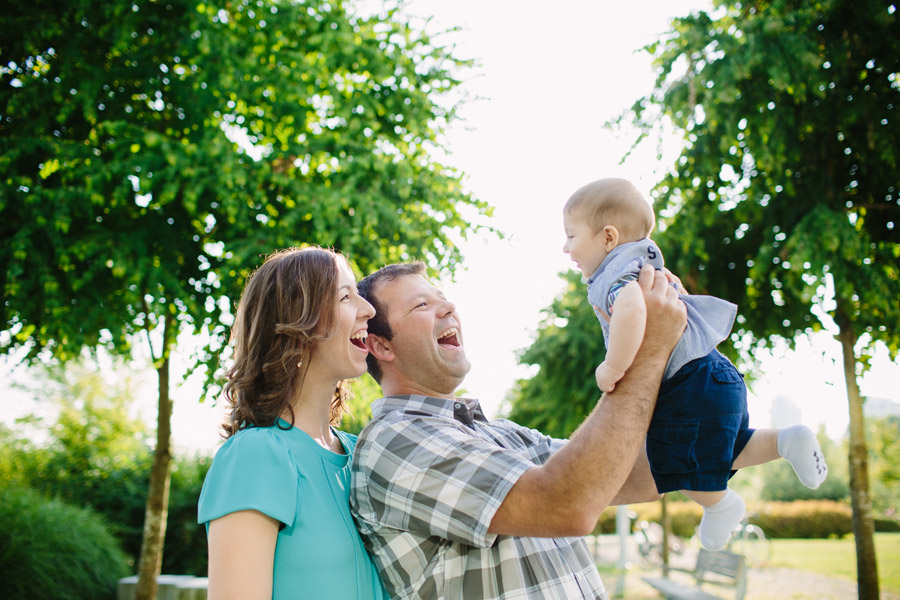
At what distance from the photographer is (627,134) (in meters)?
7.66

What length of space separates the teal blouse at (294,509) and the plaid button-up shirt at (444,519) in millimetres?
91

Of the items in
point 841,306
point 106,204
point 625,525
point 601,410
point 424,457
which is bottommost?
point 625,525

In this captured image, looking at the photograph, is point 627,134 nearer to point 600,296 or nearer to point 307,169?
point 307,169

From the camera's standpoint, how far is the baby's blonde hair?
2.22 m

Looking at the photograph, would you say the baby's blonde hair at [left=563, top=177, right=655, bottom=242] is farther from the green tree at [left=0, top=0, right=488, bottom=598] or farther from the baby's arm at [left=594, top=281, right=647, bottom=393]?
the green tree at [left=0, top=0, right=488, bottom=598]

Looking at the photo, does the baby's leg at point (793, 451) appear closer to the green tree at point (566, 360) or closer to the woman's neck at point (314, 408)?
the woman's neck at point (314, 408)

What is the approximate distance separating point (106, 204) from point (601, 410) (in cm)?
546

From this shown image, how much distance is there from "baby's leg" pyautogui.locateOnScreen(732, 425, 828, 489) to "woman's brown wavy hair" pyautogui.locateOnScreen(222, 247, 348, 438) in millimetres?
1451

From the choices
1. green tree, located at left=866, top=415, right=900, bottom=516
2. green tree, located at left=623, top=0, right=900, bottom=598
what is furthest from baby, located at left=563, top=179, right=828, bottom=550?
green tree, located at left=866, top=415, right=900, bottom=516

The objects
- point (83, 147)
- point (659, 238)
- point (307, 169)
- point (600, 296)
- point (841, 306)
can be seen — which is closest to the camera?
point (600, 296)

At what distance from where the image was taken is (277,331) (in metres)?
1.99

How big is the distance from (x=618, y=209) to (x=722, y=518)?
111 cm

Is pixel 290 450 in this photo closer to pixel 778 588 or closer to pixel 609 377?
pixel 609 377

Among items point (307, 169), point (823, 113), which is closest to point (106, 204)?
point (307, 169)
